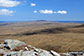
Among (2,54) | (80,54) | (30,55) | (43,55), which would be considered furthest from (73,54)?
(2,54)

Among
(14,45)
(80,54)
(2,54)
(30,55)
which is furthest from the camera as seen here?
(14,45)

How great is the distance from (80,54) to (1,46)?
21.5 m

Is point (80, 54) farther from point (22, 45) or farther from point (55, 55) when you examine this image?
point (22, 45)

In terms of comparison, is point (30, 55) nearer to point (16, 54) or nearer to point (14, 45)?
point (16, 54)

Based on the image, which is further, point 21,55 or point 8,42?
point 8,42

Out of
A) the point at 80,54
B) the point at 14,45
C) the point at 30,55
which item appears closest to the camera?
the point at 30,55

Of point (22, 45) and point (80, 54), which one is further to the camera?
point (22, 45)

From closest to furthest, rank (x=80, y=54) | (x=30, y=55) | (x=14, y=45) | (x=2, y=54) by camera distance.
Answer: (x=30, y=55) < (x=2, y=54) < (x=80, y=54) < (x=14, y=45)

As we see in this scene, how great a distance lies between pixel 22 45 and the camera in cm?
3838

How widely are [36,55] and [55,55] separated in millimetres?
5255

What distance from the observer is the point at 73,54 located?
3612 centimetres

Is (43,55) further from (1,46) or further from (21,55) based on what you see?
(1,46)

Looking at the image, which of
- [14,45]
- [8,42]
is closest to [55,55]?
[14,45]

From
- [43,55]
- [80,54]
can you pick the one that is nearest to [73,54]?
[80,54]
